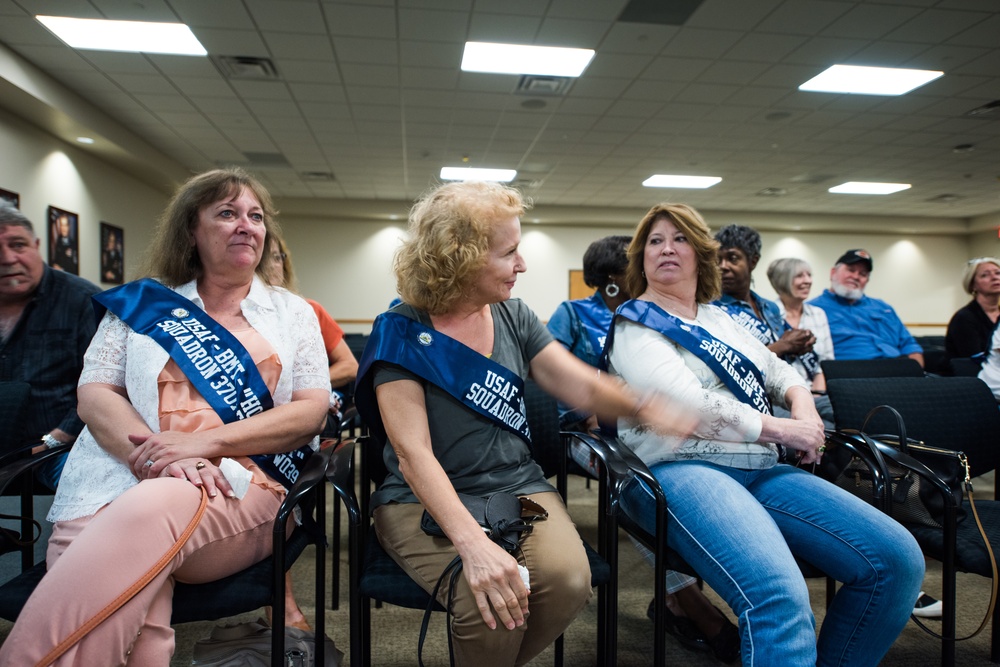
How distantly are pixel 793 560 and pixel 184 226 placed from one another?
161cm

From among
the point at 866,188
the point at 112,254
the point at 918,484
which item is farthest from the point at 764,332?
the point at 866,188

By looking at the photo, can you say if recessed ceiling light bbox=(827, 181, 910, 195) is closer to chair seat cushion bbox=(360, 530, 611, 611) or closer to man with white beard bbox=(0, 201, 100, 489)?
chair seat cushion bbox=(360, 530, 611, 611)

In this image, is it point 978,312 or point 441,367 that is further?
point 978,312

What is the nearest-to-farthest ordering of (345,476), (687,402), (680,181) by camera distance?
(345,476) < (687,402) < (680,181)

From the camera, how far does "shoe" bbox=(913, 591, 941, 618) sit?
6.63 ft

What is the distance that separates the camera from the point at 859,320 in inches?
131

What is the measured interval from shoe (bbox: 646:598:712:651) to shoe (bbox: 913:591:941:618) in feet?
2.53

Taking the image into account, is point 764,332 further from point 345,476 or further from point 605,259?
point 345,476

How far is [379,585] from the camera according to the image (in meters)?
1.22

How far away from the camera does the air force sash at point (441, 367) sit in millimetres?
1284

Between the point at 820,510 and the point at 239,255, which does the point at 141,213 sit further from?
the point at 820,510

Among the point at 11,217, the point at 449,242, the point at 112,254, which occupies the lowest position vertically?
the point at 449,242

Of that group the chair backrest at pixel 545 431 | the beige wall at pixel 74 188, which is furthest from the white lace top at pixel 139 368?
the beige wall at pixel 74 188

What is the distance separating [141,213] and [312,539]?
9234mm
